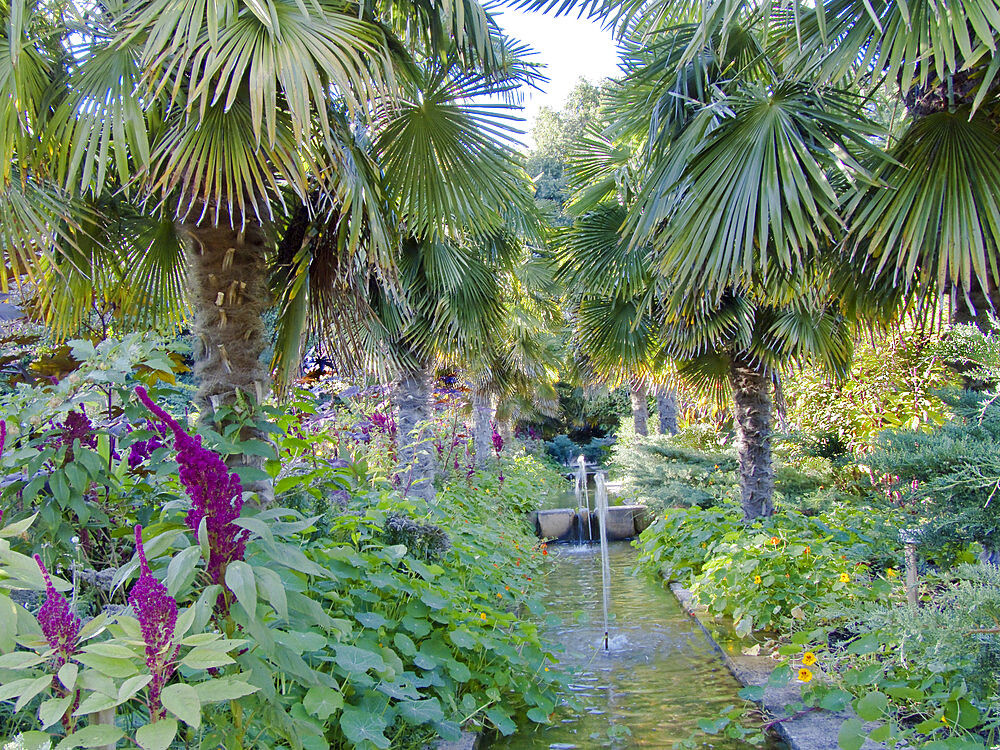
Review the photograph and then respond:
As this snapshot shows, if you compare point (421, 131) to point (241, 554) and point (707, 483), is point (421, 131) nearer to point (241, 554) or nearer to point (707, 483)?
point (241, 554)

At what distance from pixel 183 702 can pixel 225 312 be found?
90.2 inches

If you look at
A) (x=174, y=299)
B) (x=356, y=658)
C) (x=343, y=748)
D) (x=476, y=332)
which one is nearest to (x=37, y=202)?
(x=174, y=299)

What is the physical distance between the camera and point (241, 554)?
4.71 feet

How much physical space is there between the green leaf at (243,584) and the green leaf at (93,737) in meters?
0.28

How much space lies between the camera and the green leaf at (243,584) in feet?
4.10

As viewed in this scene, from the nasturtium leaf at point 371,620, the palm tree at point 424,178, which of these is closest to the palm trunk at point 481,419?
the palm tree at point 424,178

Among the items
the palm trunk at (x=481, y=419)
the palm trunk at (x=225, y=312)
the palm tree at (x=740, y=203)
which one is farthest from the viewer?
the palm trunk at (x=481, y=419)

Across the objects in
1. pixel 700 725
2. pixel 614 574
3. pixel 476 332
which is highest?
pixel 476 332

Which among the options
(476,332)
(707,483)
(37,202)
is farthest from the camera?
(707,483)

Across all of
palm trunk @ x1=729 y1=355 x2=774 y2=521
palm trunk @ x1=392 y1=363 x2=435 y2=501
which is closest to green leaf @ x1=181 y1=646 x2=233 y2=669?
palm trunk @ x1=392 y1=363 x2=435 y2=501

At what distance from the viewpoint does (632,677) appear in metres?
4.00

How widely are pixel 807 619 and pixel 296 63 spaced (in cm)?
387

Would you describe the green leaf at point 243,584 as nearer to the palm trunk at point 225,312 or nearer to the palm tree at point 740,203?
the palm trunk at point 225,312

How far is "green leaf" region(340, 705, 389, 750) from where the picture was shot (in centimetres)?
225
